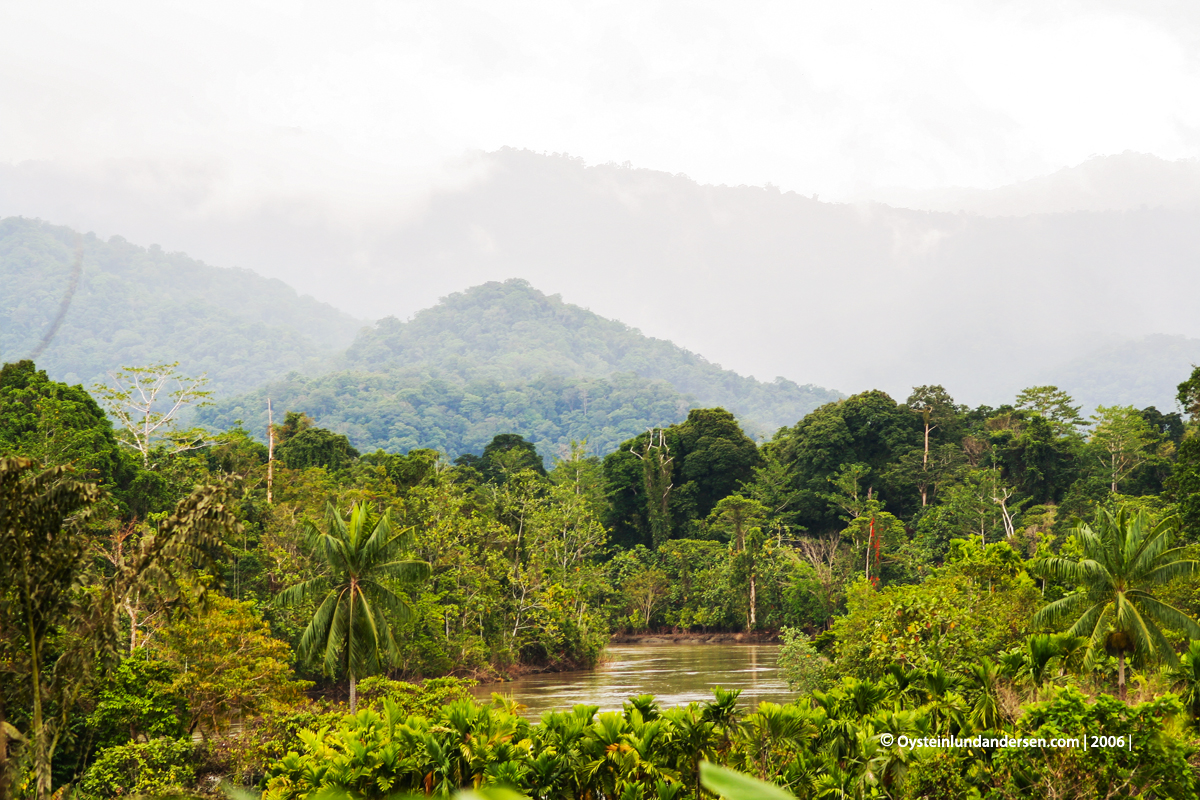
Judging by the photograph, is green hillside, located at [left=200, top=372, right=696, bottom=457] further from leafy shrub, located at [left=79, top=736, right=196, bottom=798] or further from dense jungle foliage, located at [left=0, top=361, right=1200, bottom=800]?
leafy shrub, located at [left=79, top=736, right=196, bottom=798]

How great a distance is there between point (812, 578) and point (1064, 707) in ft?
113

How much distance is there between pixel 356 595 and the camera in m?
21.2

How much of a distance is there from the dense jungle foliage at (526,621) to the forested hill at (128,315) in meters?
2.64

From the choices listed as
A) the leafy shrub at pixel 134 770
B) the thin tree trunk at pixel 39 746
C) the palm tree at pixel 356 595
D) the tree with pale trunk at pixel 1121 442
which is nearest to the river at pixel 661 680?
the palm tree at pixel 356 595

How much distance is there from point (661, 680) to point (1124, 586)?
690 inches

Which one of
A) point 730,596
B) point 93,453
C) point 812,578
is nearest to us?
point 93,453

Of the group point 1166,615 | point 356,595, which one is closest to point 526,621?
point 356,595

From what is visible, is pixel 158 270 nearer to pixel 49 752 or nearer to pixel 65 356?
pixel 65 356

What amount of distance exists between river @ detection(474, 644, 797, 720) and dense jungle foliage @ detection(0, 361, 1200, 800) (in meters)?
1.97

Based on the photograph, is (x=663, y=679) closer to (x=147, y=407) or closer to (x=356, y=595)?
(x=356, y=595)

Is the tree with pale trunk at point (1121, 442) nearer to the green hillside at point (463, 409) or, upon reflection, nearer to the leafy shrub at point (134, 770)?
the leafy shrub at point (134, 770)

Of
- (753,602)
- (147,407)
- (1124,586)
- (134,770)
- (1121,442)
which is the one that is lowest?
(753,602)

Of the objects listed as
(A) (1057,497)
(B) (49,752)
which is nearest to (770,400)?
(A) (1057,497)

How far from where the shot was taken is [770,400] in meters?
178
